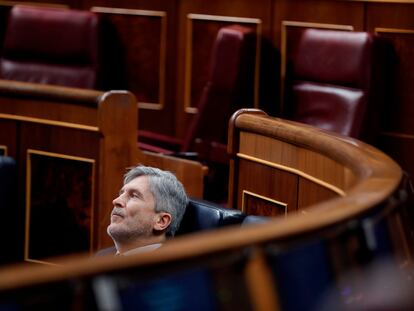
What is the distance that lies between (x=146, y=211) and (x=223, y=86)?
1181mm

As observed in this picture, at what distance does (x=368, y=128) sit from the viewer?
268 cm

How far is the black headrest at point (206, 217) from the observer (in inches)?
67.6

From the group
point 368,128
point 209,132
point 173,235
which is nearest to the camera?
point 173,235

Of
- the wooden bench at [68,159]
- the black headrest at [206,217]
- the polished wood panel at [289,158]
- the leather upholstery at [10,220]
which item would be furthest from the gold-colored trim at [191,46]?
the black headrest at [206,217]

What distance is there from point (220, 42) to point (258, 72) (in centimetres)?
21

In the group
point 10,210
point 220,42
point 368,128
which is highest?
point 220,42

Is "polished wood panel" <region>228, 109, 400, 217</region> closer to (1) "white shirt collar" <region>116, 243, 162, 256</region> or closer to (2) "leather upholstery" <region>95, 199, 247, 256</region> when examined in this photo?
(2) "leather upholstery" <region>95, 199, 247, 256</region>

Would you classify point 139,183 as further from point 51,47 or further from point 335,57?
point 51,47

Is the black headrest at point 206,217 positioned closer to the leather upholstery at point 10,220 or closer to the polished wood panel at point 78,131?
the polished wood panel at point 78,131

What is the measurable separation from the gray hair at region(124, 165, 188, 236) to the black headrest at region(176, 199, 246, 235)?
32 millimetres

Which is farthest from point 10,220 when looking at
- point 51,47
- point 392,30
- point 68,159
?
point 392,30

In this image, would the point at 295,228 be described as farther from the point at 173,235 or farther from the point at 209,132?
the point at 209,132

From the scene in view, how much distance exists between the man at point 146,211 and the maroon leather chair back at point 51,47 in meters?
1.44

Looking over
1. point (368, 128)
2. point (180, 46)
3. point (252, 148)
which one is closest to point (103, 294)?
point (252, 148)
